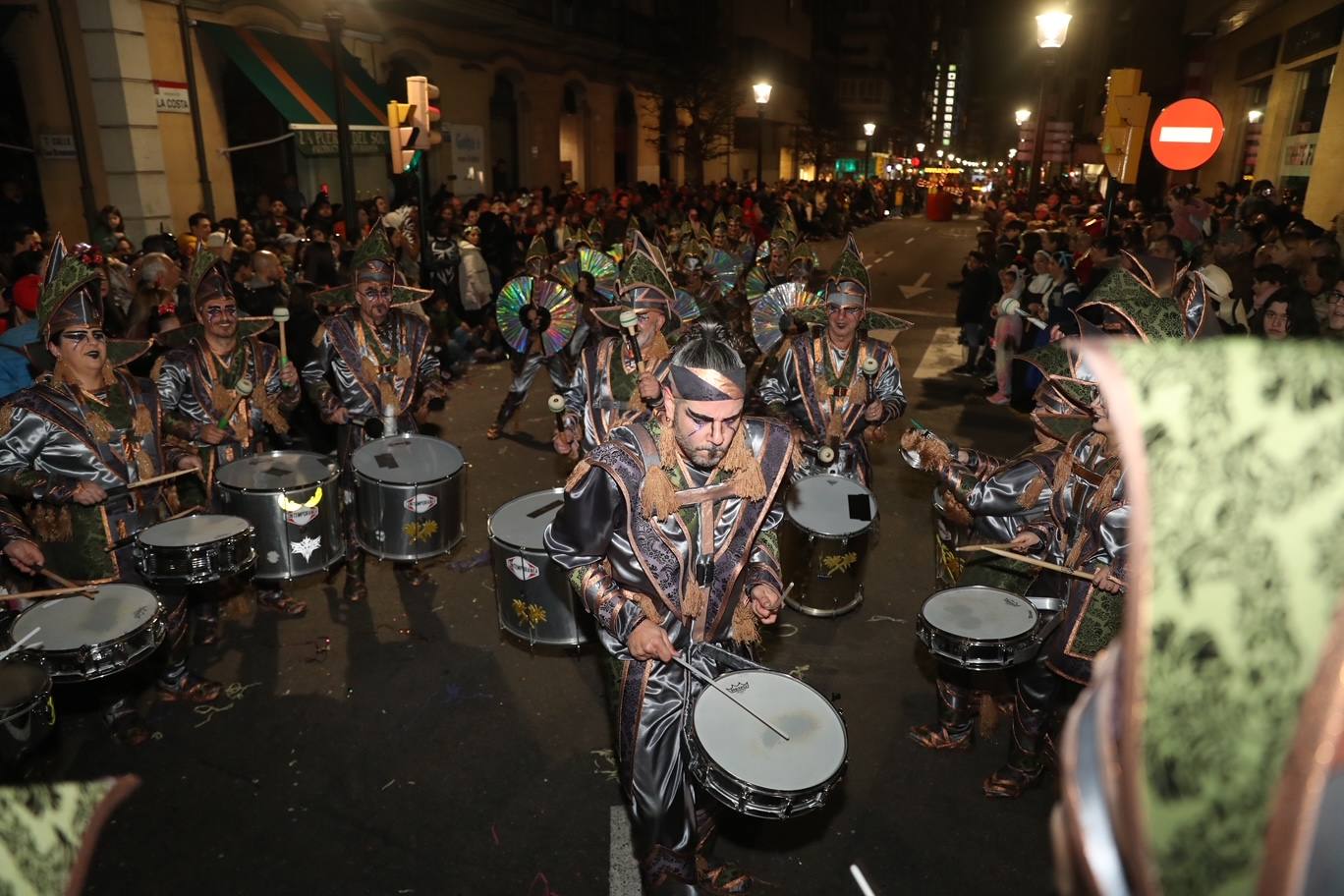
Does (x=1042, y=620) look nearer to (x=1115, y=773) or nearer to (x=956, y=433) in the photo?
(x=1115, y=773)

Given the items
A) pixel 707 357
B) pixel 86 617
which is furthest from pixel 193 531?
pixel 707 357

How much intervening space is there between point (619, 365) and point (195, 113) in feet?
40.9

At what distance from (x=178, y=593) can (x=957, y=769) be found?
4350 millimetres

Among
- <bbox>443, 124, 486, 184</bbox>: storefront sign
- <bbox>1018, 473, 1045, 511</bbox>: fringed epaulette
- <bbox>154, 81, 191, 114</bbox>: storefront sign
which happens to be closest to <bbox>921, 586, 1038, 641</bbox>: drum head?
<bbox>1018, 473, 1045, 511</bbox>: fringed epaulette

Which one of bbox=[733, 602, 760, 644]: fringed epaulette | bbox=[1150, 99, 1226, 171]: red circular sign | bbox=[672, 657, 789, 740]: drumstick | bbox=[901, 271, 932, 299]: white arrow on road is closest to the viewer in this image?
bbox=[672, 657, 789, 740]: drumstick

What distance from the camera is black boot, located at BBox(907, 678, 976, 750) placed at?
471 cm

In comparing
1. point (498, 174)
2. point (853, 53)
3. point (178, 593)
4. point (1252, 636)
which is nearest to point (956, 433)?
point (178, 593)

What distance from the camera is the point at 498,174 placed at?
24703 millimetres

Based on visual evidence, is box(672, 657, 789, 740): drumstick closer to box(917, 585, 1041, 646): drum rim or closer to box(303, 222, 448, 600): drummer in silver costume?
box(917, 585, 1041, 646): drum rim

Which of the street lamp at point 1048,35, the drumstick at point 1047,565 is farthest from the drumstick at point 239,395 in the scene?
the street lamp at point 1048,35

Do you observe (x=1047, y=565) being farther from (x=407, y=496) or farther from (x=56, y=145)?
(x=56, y=145)

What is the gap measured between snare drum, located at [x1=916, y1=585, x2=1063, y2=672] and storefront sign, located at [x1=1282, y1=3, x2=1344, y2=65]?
602 inches

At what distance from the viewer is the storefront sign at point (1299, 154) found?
16.0 m

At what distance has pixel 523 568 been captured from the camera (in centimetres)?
452
